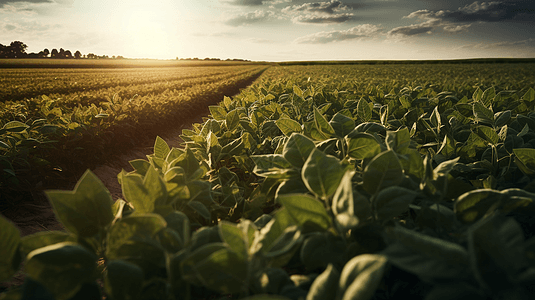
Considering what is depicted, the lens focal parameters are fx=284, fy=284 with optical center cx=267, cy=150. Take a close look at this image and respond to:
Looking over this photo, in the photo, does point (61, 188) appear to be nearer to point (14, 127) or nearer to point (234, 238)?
point (14, 127)

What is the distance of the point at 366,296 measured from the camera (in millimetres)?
427

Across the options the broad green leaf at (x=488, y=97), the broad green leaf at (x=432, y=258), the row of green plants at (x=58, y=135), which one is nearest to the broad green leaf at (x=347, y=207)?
the broad green leaf at (x=432, y=258)

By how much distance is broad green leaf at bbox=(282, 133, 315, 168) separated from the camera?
87 centimetres

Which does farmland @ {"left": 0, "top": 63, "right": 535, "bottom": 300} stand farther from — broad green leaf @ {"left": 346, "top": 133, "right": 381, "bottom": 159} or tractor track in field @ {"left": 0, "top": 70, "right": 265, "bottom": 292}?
tractor track in field @ {"left": 0, "top": 70, "right": 265, "bottom": 292}

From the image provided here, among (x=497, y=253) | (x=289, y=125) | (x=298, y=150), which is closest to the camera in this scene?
(x=497, y=253)

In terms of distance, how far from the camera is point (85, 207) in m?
0.66

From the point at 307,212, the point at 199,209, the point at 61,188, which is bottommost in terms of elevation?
the point at 61,188

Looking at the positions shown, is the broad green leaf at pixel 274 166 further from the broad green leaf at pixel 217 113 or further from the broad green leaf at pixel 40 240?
the broad green leaf at pixel 217 113

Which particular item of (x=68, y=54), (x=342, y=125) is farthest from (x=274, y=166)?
(x=68, y=54)

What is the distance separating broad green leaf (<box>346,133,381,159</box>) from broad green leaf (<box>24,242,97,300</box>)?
0.74 meters

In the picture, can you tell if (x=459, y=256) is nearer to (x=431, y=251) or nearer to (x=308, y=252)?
(x=431, y=251)

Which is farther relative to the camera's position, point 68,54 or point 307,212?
point 68,54

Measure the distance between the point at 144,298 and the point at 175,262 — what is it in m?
0.09

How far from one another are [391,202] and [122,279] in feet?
1.95
